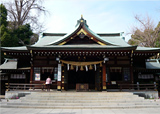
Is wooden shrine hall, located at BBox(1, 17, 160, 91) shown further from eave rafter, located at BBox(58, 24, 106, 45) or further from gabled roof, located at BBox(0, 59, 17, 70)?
gabled roof, located at BBox(0, 59, 17, 70)

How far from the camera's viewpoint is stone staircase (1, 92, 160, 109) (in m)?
9.96

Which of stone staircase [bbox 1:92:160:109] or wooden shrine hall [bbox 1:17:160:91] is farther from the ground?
wooden shrine hall [bbox 1:17:160:91]

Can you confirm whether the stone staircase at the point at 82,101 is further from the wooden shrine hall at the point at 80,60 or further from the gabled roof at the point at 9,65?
the gabled roof at the point at 9,65

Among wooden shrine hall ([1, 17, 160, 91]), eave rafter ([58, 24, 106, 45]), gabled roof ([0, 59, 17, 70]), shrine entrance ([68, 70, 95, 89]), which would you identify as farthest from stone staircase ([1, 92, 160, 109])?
gabled roof ([0, 59, 17, 70])

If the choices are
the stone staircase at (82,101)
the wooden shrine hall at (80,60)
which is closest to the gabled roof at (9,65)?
the wooden shrine hall at (80,60)

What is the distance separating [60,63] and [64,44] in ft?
7.48

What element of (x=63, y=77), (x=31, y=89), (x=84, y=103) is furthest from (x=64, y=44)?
(x=84, y=103)

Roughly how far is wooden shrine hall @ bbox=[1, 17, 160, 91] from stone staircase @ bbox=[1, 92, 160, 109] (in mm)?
2220

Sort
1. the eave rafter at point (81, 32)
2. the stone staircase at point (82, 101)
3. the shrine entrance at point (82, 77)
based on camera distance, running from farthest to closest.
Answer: the shrine entrance at point (82, 77) < the eave rafter at point (81, 32) < the stone staircase at point (82, 101)

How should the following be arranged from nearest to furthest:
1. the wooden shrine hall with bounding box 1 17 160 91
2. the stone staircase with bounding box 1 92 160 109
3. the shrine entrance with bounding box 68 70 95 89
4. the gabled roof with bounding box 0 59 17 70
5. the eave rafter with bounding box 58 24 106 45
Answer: the stone staircase with bounding box 1 92 160 109 → the wooden shrine hall with bounding box 1 17 160 91 → the eave rafter with bounding box 58 24 106 45 → the gabled roof with bounding box 0 59 17 70 → the shrine entrance with bounding box 68 70 95 89

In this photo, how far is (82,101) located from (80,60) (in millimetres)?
5189

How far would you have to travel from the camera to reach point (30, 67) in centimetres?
1552

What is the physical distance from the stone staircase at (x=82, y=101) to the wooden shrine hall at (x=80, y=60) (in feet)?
7.28

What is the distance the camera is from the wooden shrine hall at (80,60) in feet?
43.9
